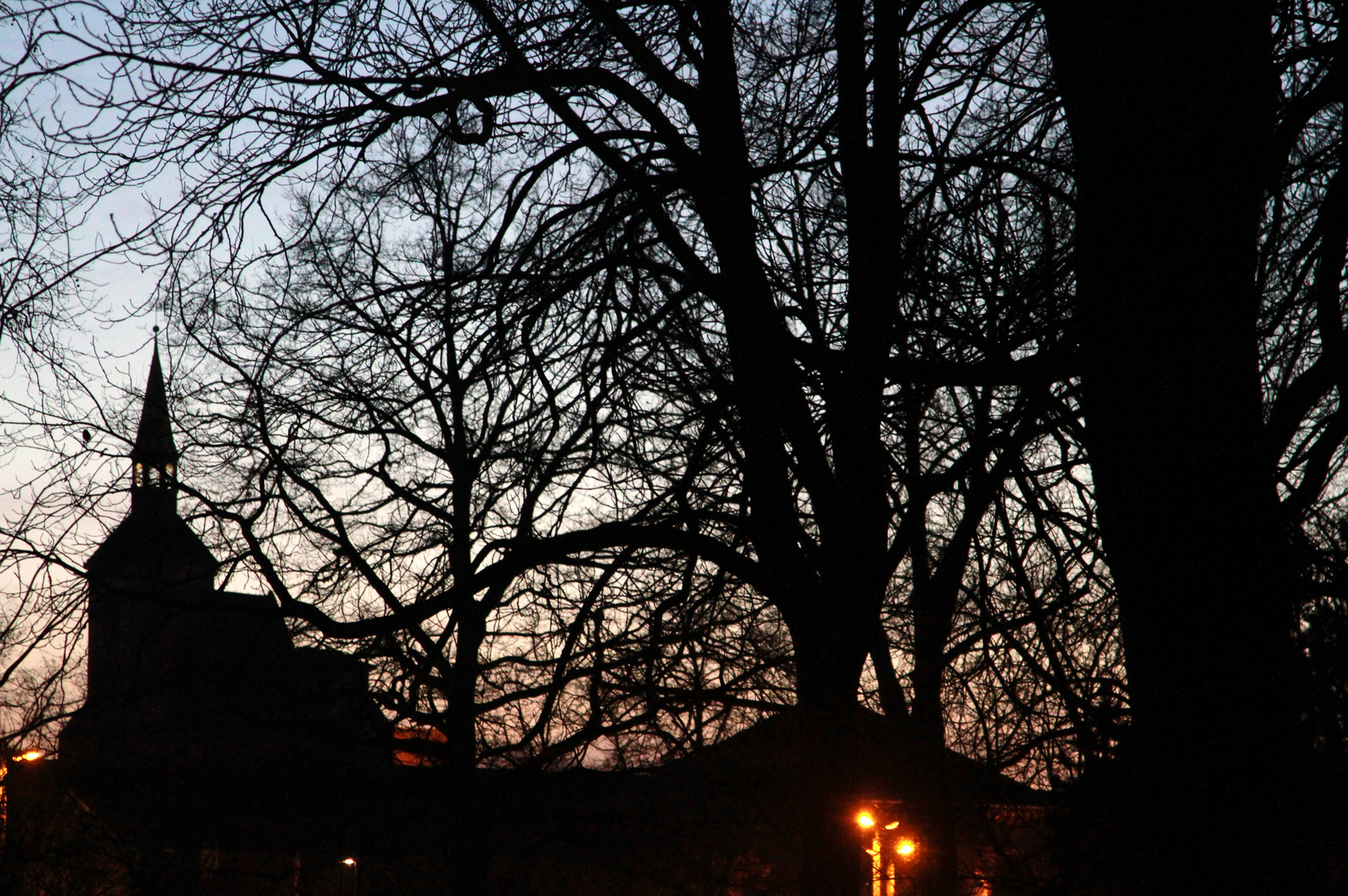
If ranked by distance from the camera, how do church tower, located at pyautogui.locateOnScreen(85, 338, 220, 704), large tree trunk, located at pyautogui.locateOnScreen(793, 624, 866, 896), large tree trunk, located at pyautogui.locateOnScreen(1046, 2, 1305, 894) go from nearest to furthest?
large tree trunk, located at pyautogui.locateOnScreen(1046, 2, 1305, 894)
large tree trunk, located at pyautogui.locateOnScreen(793, 624, 866, 896)
church tower, located at pyautogui.locateOnScreen(85, 338, 220, 704)

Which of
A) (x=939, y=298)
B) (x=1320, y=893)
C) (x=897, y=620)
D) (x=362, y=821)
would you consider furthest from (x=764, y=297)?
(x=362, y=821)

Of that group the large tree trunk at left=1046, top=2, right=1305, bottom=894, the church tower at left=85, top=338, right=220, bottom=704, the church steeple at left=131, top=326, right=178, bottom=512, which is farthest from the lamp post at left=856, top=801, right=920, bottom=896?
the church steeple at left=131, top=326, right=178, bottom=512

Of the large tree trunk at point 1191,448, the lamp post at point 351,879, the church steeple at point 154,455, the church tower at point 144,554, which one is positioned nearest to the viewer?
the large tree trunk at point 1191,448

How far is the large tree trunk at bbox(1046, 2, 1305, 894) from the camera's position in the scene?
336 centimetres

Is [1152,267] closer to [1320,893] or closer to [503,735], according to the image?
[1320,893]

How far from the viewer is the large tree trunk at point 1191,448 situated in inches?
132

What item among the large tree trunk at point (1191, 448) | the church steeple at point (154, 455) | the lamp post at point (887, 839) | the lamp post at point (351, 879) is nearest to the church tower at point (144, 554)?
the church steeple at point (154, 455)

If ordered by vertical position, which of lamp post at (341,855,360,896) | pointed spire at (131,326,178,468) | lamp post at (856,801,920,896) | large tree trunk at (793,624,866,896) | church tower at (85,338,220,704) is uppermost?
pointed spire at (131,326,178,468)

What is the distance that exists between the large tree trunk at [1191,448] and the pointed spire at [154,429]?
19.6 ft

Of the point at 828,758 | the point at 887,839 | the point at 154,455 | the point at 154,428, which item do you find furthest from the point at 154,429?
the point at 887,839

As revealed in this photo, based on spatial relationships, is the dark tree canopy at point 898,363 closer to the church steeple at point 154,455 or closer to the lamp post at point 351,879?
the church steeple at point 154,455

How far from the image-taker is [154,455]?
302 inches

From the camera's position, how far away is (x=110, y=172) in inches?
184

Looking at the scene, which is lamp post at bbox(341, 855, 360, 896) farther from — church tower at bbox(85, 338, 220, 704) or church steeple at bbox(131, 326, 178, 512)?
church steeple at bbox(131, 326, 178, 512)
